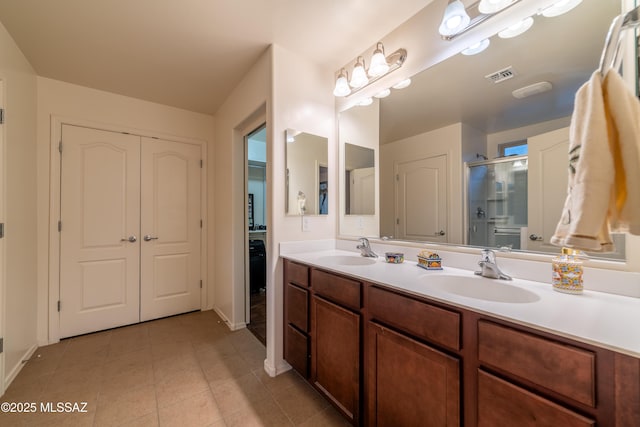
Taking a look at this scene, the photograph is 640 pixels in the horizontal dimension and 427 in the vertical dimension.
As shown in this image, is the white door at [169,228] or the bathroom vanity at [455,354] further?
the white door at [169,228]

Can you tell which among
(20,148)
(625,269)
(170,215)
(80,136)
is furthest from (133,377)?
(625,269)

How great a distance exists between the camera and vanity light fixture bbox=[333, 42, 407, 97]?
1688mm

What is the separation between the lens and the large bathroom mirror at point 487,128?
110 cm

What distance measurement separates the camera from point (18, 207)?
6.07ft

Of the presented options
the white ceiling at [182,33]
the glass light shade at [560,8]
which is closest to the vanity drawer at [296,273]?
the white ceiling at [182,33]

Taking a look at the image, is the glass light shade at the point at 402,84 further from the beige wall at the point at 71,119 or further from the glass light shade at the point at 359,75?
the beige wall at the point at 71,119

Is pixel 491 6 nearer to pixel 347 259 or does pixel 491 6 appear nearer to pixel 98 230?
pixel 347 259

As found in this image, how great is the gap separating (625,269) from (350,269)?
108 cm

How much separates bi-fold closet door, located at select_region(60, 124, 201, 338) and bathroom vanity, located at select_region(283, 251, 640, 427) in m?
2.09

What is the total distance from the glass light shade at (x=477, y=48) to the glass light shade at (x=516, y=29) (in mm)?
64

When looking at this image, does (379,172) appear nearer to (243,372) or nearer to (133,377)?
(243,372)

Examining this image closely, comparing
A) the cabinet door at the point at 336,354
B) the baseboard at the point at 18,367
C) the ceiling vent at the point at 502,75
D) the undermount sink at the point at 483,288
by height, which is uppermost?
the ceiling vent at the point at 502,75

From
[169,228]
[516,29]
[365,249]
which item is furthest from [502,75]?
[169,228]

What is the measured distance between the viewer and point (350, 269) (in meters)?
1.37
